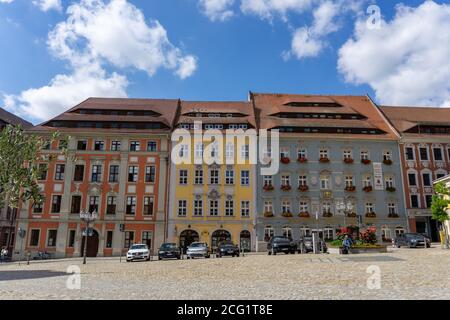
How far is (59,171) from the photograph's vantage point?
41.9m

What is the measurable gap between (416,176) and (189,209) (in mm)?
26387

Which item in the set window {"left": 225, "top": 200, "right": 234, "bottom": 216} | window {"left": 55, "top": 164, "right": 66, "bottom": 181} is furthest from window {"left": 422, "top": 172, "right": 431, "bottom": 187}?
window {"left": 55, "top": 164, "right": 66, "bottom": 181}

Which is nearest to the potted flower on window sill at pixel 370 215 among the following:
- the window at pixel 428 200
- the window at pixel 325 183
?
the window at pixel 325 183

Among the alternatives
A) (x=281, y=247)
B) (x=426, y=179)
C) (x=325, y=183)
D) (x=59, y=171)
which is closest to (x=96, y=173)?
(x=59, y=171)

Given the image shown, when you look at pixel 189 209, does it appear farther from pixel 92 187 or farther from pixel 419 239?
pixel 419 239

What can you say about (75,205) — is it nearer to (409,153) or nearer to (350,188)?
(350,188)

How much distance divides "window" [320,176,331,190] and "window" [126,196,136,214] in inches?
838

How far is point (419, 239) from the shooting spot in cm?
3300

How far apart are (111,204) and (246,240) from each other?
51.1 ft

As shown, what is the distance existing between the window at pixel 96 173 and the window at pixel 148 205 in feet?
19.3

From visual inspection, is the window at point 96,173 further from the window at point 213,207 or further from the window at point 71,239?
the window at point 213,207
